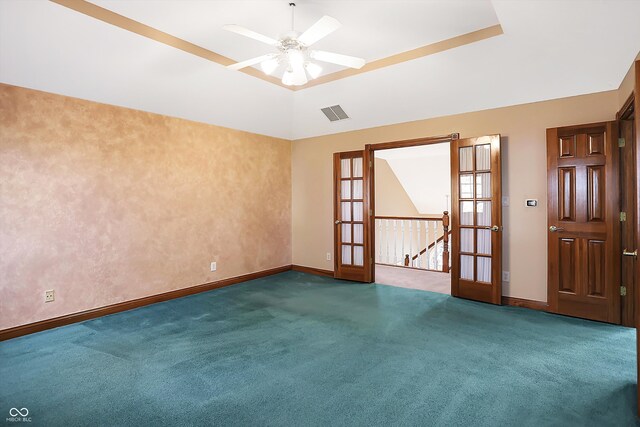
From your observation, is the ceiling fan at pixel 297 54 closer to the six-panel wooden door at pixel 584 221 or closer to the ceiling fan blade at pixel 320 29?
the ceiling fan blade at pixel 320 29

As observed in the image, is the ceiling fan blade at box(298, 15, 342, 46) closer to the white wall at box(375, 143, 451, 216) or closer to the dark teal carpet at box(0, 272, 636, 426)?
the dark teal carpet at box(0, 272, 636, 426)

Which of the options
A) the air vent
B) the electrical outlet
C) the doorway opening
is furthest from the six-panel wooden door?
the electrical outlet

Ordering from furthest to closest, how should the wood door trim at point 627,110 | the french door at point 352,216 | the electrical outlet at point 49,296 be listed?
the french door at point 352,216, the electrical outlet at point 49,296, the wood door trim at point 627,110

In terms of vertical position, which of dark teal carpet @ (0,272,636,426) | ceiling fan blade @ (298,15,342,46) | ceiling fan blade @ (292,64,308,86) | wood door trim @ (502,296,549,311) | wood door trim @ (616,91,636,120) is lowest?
dark teal carpet @ (0,272,636,426)

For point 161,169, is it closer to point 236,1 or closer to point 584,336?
point 236,1

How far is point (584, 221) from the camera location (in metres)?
3.63

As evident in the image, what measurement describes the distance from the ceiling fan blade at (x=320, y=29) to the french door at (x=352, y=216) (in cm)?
294

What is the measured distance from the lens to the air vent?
16.9 feet

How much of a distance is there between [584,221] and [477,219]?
1.12m

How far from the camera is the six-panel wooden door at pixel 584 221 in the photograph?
349 cm

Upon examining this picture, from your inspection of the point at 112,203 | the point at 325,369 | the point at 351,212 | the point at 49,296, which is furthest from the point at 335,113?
the point at 49,296
